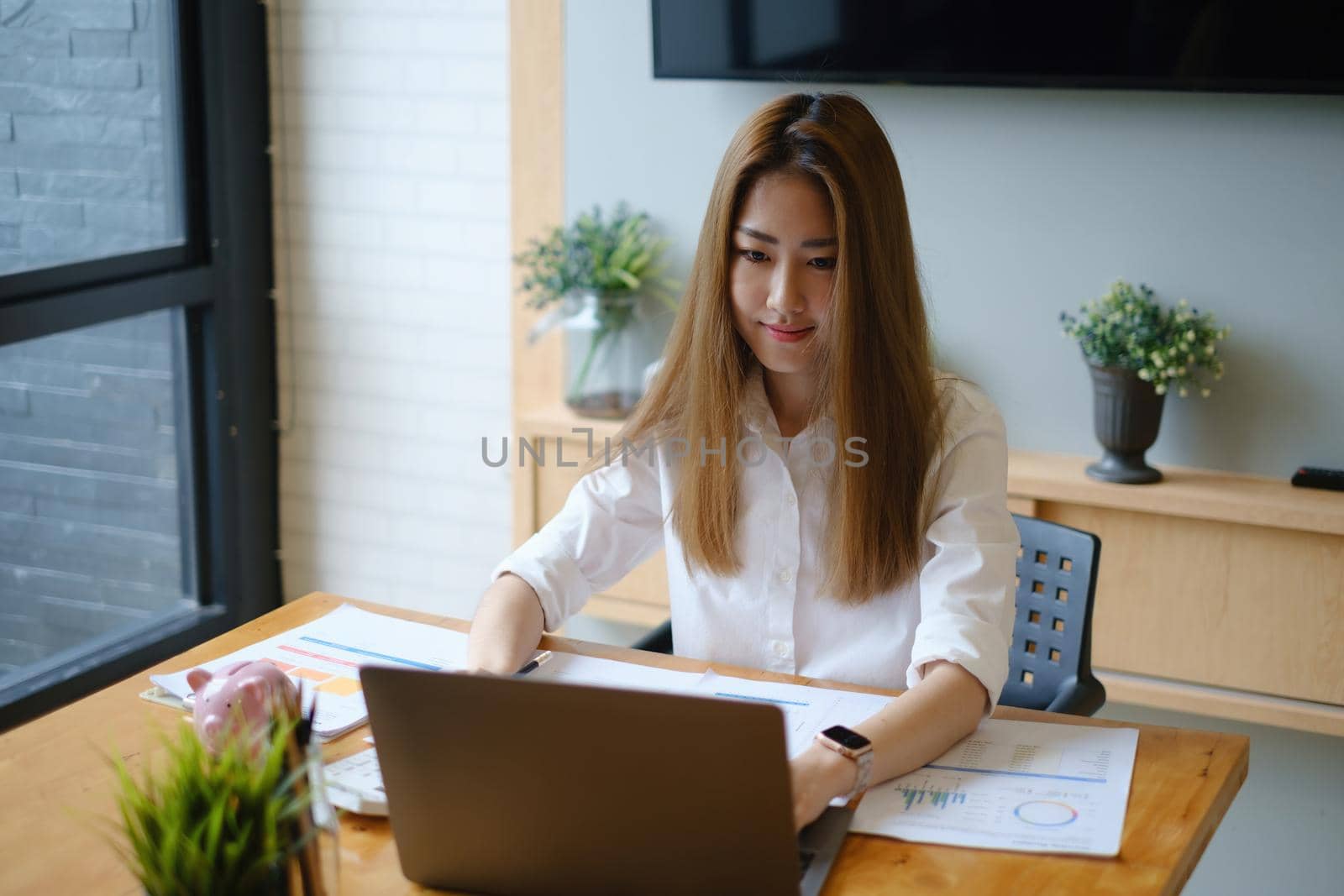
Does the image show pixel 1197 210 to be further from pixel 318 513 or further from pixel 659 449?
pixel 318 513

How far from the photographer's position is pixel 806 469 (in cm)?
181

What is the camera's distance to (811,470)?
181 cm

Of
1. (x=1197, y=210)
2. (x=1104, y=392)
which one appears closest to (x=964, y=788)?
(x=1104, y=392)

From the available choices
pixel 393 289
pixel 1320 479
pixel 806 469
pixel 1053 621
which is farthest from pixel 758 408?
pixel 393 289

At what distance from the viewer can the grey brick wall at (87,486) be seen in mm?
3023

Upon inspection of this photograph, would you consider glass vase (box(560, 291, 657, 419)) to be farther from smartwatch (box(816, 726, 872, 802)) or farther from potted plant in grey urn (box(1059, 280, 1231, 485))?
smartwatch (box(816, 726, 872, 802))

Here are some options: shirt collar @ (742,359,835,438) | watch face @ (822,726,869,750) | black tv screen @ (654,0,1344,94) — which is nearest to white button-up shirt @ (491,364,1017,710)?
shirt collar @ (742,359,835,438)

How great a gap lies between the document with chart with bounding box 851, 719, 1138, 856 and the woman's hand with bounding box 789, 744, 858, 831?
39 millimetres

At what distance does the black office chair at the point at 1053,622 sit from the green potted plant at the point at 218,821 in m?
0.97

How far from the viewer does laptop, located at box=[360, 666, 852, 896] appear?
107 centimetres

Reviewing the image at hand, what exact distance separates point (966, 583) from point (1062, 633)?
382 mm

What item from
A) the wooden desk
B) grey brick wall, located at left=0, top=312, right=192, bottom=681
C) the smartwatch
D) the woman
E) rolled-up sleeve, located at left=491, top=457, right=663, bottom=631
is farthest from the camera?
grey brick wall, located at left=0, top=312, right=192, bottom=681

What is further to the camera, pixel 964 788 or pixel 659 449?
pixel 659 449

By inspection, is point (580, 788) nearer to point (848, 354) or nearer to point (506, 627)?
point (506, 627)
